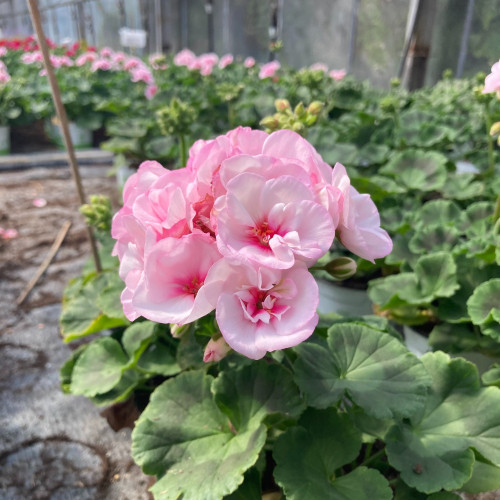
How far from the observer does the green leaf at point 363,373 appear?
2.12ft

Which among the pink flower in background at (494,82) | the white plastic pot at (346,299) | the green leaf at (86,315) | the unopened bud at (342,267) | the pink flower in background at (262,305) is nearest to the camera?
the pink flower in background at (262,305)

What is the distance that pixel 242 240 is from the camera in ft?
1.64

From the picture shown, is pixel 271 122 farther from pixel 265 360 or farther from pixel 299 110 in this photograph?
pixel 265 360

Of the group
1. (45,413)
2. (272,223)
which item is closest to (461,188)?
(272,223)

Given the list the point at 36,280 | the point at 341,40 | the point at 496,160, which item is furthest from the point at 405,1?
the point at 36,280

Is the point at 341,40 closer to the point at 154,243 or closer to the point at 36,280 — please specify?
the point at 36,280

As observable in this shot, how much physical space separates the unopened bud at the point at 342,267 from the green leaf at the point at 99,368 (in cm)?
45

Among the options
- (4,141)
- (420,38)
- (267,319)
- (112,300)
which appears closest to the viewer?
(267,319)

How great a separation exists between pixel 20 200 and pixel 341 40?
3597 mm

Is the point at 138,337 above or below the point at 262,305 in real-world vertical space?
below

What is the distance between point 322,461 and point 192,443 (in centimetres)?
18

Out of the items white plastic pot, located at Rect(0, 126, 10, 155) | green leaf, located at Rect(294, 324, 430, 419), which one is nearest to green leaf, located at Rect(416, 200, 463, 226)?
green leaf, located at Rect(294, 324, 430, 419)

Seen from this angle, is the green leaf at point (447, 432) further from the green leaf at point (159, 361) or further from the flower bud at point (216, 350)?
the green leaf at point (159, 361)

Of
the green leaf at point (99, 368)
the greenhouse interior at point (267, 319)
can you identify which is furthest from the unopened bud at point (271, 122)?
the green leaf at point (99, 368)
